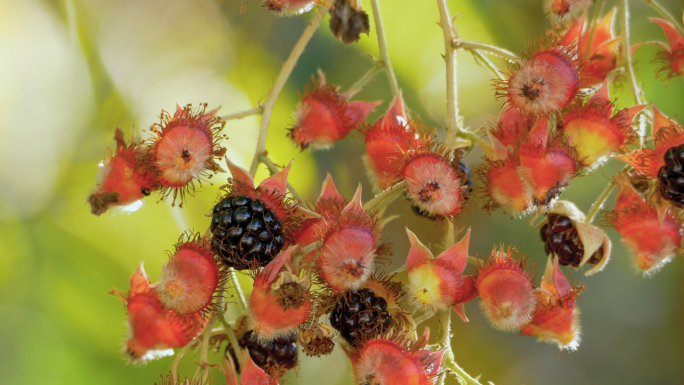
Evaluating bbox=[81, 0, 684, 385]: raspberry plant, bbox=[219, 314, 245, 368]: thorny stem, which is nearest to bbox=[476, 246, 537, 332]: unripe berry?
bbox=[81, 0, 684, 385]: raspberry plant

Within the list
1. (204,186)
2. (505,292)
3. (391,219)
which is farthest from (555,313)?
(204,186)

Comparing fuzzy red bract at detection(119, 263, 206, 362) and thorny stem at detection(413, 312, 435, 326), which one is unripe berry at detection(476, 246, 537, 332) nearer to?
thorny stem at detection(413, 312, 435, 326)

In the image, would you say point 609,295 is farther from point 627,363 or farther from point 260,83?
point 260,83

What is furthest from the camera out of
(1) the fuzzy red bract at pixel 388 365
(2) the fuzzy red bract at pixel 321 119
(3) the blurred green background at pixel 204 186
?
(3) the blurred green background at pixel 204 186

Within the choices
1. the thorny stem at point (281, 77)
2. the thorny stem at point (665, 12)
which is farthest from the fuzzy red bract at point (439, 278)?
the thorny stem at point (665, 12)

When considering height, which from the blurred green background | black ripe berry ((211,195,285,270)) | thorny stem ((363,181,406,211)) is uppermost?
black ripe berry ((211,195,285,270))

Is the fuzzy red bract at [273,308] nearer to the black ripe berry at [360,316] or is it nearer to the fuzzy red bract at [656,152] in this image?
the black ripe berry at [360,316]
